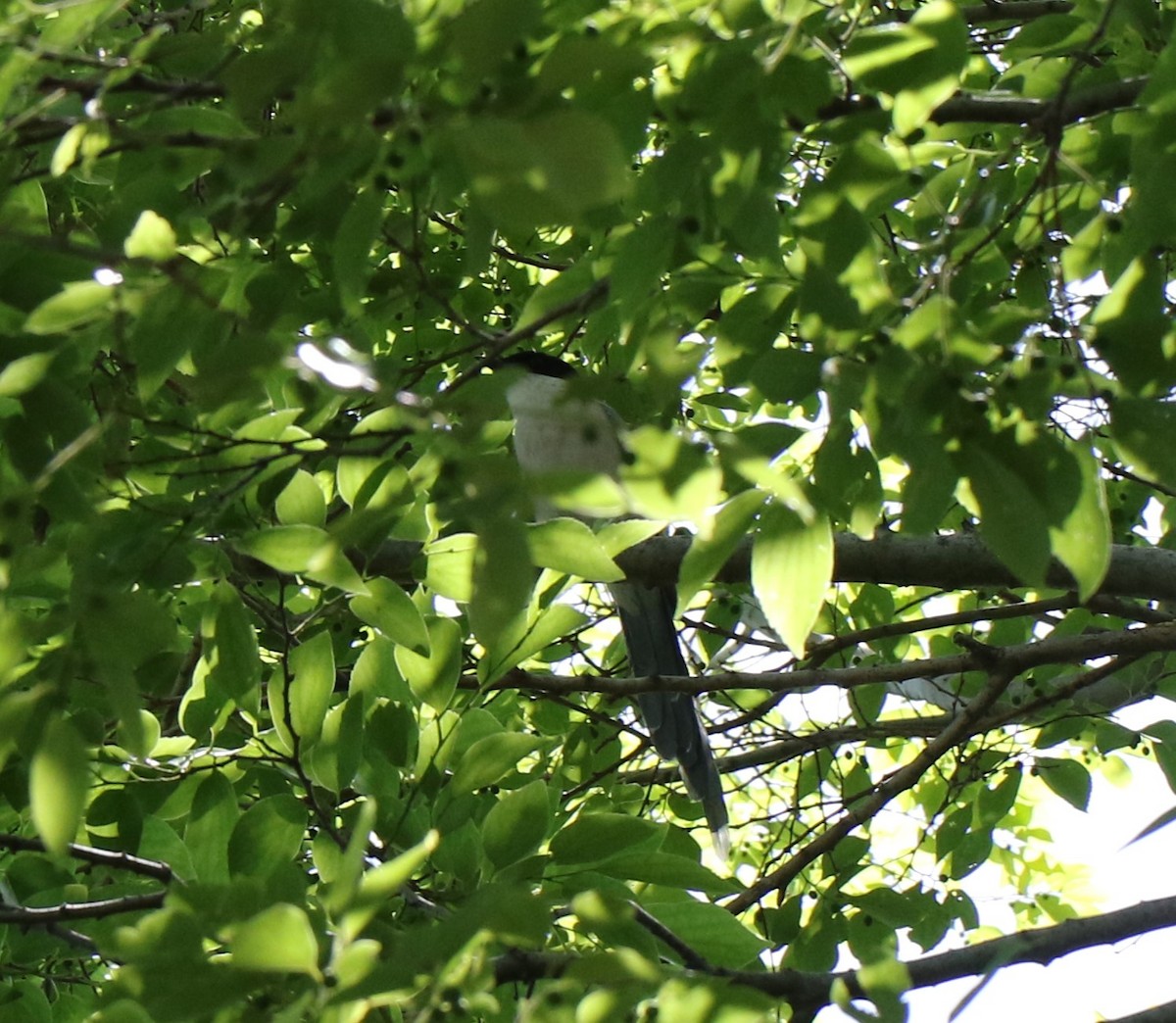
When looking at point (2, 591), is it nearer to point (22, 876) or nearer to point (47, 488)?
point (47, 488)

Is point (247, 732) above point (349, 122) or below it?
below

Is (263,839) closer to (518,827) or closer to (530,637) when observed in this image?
(518,827)

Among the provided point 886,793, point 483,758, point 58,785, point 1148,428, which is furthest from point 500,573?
point 886,793

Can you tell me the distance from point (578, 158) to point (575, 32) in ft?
2.03

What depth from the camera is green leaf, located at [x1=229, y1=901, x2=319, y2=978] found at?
1182 millimetres

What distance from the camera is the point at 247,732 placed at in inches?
93.3

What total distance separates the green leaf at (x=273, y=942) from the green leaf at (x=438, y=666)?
94cm

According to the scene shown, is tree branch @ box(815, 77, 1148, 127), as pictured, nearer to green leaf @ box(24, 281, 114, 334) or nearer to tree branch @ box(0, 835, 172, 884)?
green leaf @ box(24, 281, 114, 334)

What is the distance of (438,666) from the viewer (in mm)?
2141

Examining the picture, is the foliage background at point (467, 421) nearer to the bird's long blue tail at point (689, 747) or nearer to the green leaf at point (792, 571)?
the green leaf at point (792, 571)

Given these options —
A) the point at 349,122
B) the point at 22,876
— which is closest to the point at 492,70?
the point at 349,122

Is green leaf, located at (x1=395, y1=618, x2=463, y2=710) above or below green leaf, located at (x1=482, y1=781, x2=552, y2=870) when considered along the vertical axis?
above

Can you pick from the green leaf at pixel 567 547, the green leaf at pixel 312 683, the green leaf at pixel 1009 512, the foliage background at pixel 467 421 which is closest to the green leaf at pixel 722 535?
the foliage background at pixel 467 421

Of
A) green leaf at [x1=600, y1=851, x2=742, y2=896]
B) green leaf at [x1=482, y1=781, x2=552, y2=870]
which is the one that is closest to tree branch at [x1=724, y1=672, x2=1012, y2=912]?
green leaf at [x1=600, y1=851, x2=742, y2=896]
